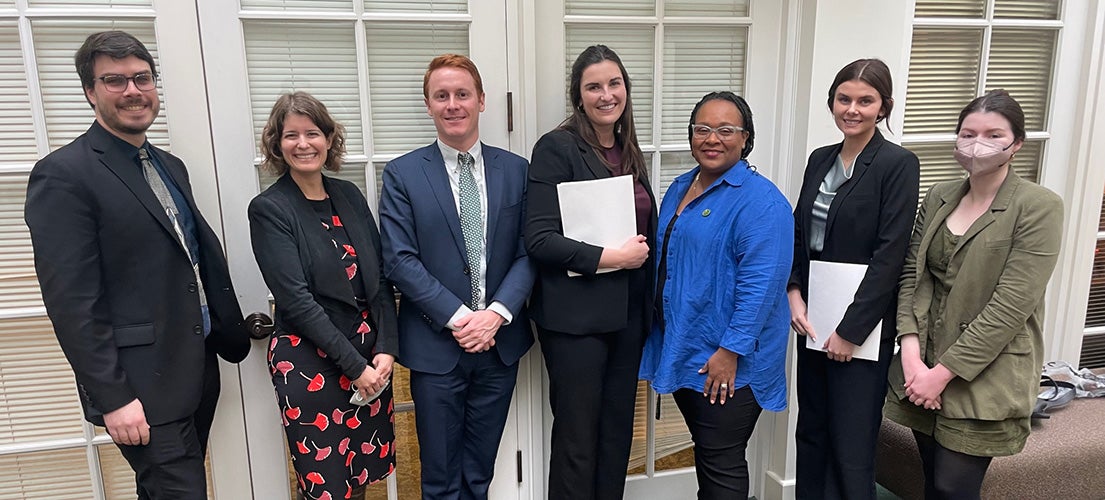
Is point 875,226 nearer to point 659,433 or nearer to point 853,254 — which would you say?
point 853,254

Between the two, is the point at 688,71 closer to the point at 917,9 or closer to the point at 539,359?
the point at 917,9

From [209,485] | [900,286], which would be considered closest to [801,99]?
[900,286]

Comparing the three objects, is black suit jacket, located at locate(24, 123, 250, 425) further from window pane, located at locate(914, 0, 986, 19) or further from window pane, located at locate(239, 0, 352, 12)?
window pane, located at locate(914, 0, 986, 19)

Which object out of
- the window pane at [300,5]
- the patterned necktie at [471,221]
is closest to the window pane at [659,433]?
the patterned necktie at [471,221]

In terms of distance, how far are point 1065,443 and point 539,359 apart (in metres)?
1.71

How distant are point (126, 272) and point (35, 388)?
Answer: 80 cm

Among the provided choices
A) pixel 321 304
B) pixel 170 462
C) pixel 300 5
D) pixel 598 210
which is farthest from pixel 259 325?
pixel 598 210

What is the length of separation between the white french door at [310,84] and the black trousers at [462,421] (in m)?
0.53

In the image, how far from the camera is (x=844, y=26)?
80.0 inches

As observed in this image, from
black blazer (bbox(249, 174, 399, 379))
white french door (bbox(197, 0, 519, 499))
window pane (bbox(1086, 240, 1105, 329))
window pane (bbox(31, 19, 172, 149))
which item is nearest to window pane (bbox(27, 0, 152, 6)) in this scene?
window pane (bbox(31, 19, 172, 149))

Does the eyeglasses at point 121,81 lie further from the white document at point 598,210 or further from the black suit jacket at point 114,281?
the white document at point 598,210

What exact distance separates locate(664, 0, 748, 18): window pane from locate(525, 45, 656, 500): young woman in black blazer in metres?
0.49

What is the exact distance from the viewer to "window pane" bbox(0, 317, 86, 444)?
1.76 meters

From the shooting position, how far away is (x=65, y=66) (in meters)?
1.64
